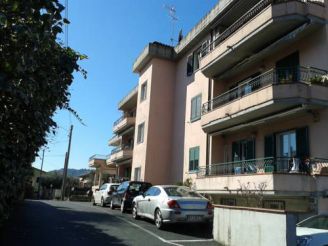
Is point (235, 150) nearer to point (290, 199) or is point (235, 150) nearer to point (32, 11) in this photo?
point (290, 199)

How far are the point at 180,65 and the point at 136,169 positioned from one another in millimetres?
9068

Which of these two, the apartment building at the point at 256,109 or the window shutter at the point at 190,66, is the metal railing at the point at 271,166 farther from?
the window shutter at the point at 190,66

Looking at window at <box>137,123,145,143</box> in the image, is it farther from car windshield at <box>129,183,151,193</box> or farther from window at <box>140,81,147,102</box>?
car windshield at <box>129,183,151,193</box>

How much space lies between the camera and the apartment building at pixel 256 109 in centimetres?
1664

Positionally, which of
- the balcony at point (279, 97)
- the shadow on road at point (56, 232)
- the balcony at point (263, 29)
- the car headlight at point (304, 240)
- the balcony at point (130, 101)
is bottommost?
the shadow on road at point (56, 232)

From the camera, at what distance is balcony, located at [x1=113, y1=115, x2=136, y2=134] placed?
4186 cm

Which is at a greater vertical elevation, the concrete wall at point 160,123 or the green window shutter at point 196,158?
the concrete wall at point 160,123

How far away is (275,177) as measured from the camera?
16.0 metres

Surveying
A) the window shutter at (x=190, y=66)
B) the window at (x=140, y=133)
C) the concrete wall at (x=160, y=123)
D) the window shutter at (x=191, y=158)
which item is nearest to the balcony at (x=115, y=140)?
the window at (x=140, y=133)

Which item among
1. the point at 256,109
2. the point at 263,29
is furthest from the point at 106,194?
the point at 263,29

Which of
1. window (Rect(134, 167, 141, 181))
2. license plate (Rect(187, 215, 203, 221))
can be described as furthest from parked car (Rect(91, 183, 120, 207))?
license plate (Rect(187, 215, 203, 221))

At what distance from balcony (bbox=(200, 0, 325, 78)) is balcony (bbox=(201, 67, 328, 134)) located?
1.68 meters

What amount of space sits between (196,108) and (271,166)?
990 cm

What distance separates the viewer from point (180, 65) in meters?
32.5
